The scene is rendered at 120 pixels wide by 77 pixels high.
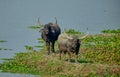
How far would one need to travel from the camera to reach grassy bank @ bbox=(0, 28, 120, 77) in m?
26.0

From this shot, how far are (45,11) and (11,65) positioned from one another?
34.2 metres

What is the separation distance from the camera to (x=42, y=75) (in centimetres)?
2669

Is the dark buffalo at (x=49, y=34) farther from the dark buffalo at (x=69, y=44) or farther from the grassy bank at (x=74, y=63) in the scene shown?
the dark buffalo at (x=69, y=44)

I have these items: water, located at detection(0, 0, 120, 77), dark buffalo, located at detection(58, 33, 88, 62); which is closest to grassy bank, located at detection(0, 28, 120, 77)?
dark buffalo, located at detection(58, 33, 88, 62)

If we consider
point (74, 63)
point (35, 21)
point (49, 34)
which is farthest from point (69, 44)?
point (35, 21)

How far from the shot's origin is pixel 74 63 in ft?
88.8

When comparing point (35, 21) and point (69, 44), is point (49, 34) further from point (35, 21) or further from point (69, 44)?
point (35, 21)

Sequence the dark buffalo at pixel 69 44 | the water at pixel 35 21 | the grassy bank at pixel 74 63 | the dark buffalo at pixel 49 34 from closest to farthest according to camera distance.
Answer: the grassy bank at pixel 74 63 → the dark buffalo at pixel 69 44 → the dark buffalo at pixel 49 34 → the water at pixel 35 21

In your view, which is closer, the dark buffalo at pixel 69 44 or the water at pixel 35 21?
the dark buffalo at pixel 69 44

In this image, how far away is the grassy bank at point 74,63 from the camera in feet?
85.1

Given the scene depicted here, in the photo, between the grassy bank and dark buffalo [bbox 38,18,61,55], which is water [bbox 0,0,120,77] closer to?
the grassy bank

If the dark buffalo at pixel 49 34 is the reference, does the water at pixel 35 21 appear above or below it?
below

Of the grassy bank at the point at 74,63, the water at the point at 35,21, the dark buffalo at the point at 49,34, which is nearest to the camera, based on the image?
the grassy bank at the point at 74,63

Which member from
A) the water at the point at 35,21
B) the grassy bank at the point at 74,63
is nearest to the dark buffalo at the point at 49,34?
the grassy bank at the point at 74,63
